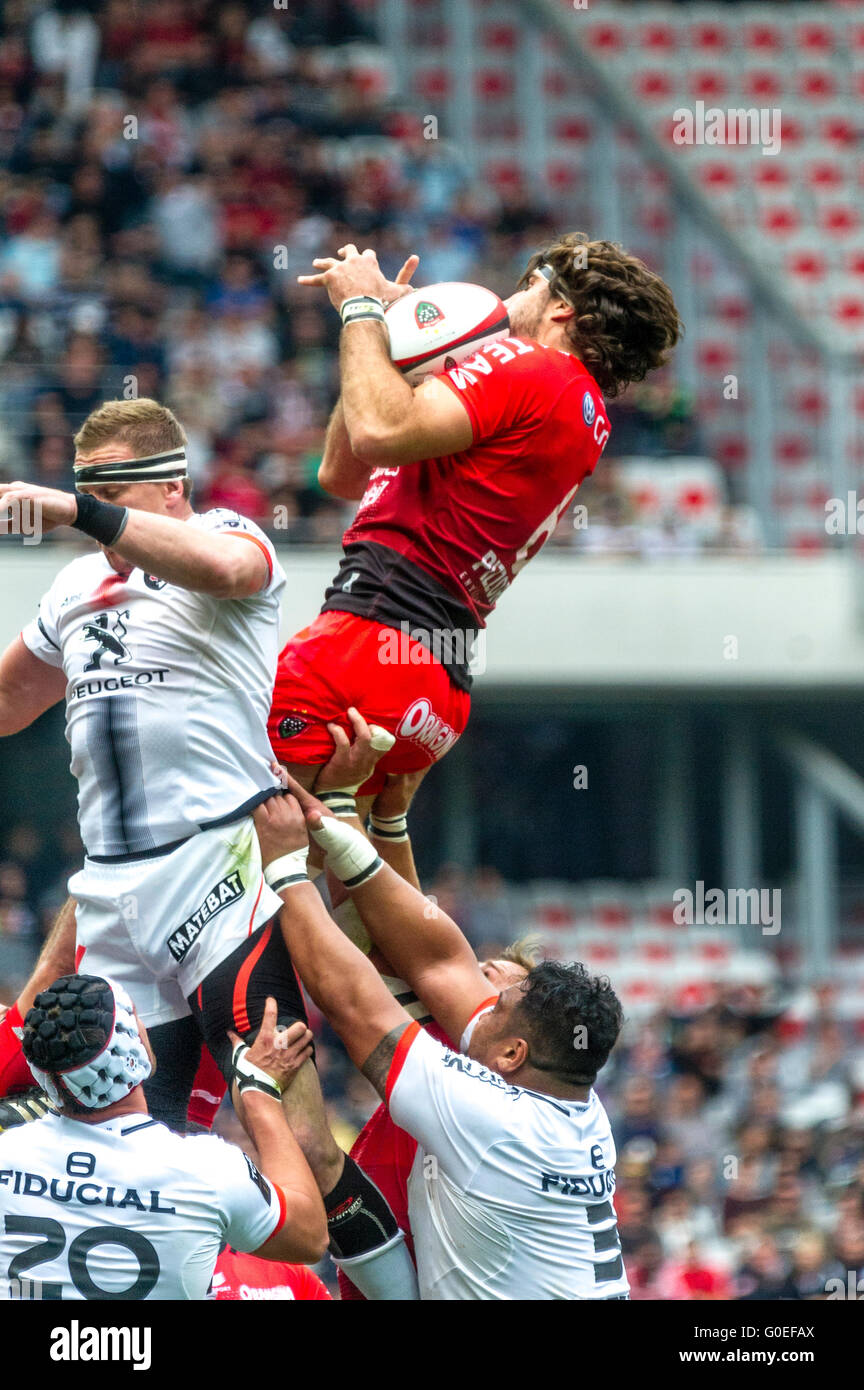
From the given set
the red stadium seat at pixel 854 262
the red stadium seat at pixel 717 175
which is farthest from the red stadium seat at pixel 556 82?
the red stadium seat at pixel 854 262

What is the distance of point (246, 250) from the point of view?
15.2 meters

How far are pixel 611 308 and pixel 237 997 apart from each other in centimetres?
202

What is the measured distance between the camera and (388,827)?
18.2 feet

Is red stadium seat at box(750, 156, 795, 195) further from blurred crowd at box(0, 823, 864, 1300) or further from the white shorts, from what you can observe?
the white shorts

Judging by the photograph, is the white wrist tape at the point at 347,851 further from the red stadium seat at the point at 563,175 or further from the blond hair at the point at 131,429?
the red stadium seat at the point at 563,175

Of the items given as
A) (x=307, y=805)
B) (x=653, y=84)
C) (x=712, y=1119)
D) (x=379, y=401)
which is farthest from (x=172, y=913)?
(x=653, y=84)

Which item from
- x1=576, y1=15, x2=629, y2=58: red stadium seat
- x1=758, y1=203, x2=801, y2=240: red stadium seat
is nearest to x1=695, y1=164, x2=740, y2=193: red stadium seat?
x1=758, y1=203, x2=801, y2=240: red stadium seat

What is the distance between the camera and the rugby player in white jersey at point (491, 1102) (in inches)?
197

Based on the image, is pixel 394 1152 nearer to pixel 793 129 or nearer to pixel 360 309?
pixel 360 309

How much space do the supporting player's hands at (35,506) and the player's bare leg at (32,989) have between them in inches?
49.9

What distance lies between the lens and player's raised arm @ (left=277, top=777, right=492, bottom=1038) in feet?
16.9

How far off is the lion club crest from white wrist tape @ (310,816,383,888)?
1.30m
